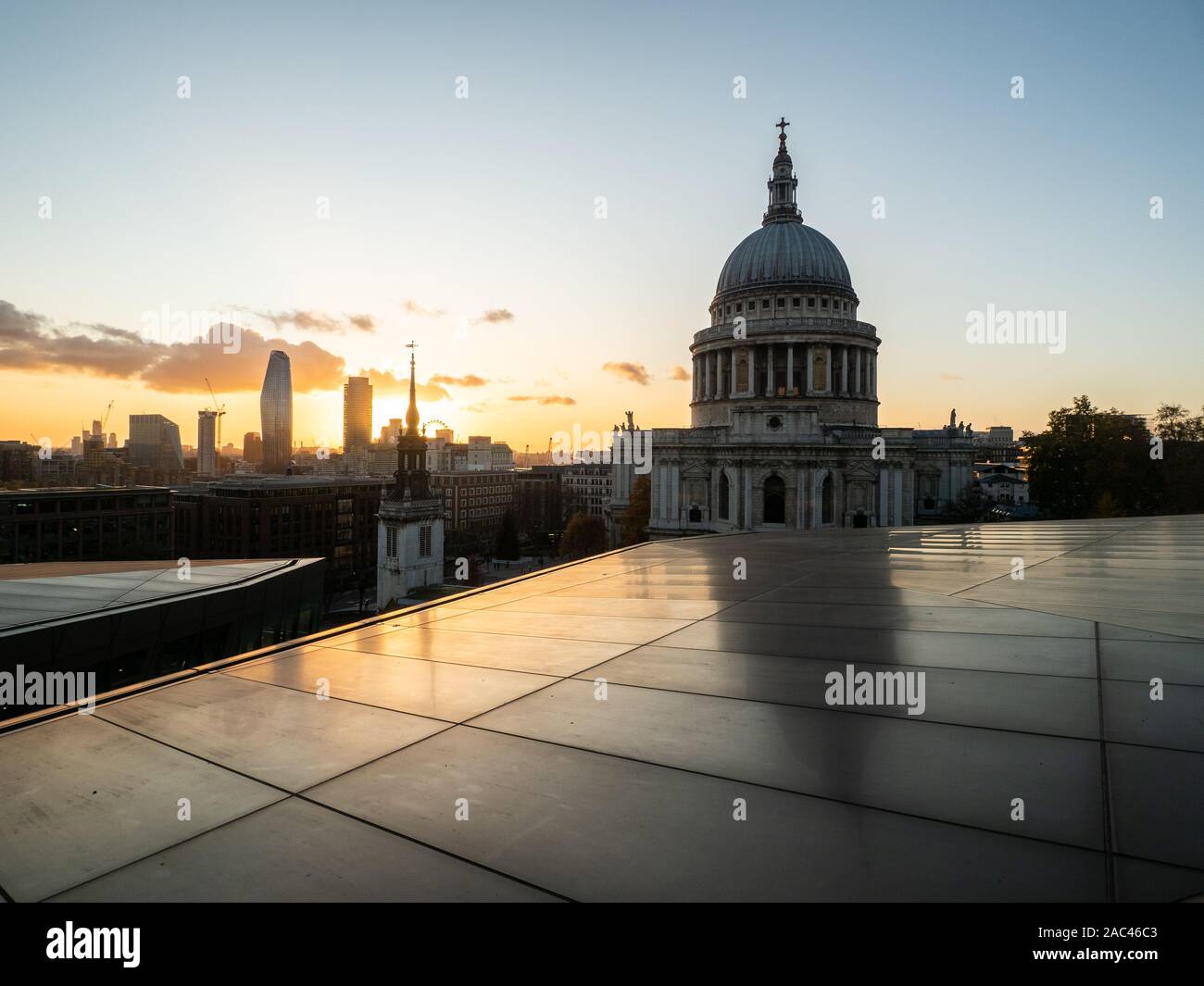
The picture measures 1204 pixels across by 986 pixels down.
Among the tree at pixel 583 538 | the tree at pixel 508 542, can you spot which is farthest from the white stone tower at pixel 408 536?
the tree at pixel 508 542

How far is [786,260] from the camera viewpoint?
267ft

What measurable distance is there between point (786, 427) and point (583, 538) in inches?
1426

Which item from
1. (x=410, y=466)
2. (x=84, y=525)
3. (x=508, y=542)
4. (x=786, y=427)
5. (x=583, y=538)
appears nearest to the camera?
(x=410, y=466)

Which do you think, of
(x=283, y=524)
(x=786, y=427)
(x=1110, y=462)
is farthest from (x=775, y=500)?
(x=283, y=524)

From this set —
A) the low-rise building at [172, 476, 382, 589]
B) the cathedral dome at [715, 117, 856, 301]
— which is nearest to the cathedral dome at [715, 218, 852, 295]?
the cathedral dome at [715, 117, 856, 301]

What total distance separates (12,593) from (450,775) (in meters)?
14.0

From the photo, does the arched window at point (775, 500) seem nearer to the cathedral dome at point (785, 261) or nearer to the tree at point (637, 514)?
the tree at point (637, 514)

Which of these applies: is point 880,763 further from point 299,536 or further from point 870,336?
point 299,536

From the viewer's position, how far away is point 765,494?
65.5m

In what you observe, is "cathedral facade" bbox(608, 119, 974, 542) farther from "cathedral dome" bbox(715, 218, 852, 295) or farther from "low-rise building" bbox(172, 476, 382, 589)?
"low-rise building" bbox(172, 476, 382, 589)

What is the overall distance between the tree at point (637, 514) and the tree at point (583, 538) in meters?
8.53

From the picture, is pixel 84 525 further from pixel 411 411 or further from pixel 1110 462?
pixel 1110 462
